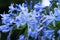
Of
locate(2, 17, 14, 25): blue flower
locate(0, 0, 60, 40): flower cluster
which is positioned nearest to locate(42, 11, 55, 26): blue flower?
locate(0, 0, 60, 40): flower cluster

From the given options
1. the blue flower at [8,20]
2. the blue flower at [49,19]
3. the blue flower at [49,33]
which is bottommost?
the blue flower at [49,33]

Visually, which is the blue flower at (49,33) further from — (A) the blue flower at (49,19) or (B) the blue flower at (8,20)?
(B) the blue flower at (8,20)

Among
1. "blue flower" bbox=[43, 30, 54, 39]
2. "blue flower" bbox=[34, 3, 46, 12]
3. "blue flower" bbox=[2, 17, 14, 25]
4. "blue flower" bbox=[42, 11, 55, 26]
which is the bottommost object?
"blue flower" bbox=[43, 30, 54, 39]

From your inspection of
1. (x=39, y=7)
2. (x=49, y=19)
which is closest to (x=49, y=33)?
(x=49, y=19)

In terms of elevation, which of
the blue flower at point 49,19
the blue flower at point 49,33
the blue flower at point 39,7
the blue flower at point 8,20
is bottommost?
the blue flower at point 49,33

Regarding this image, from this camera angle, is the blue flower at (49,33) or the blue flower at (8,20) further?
the blue flower at (8,20)

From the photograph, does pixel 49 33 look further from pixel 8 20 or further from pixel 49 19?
pixel 8 20

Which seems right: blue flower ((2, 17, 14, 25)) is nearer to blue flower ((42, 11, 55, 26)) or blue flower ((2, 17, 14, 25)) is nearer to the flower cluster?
the flower cluster

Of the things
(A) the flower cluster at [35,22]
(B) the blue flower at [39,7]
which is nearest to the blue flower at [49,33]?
(A) the flower cluster at [35,22]

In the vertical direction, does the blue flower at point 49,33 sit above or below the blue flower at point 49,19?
below
